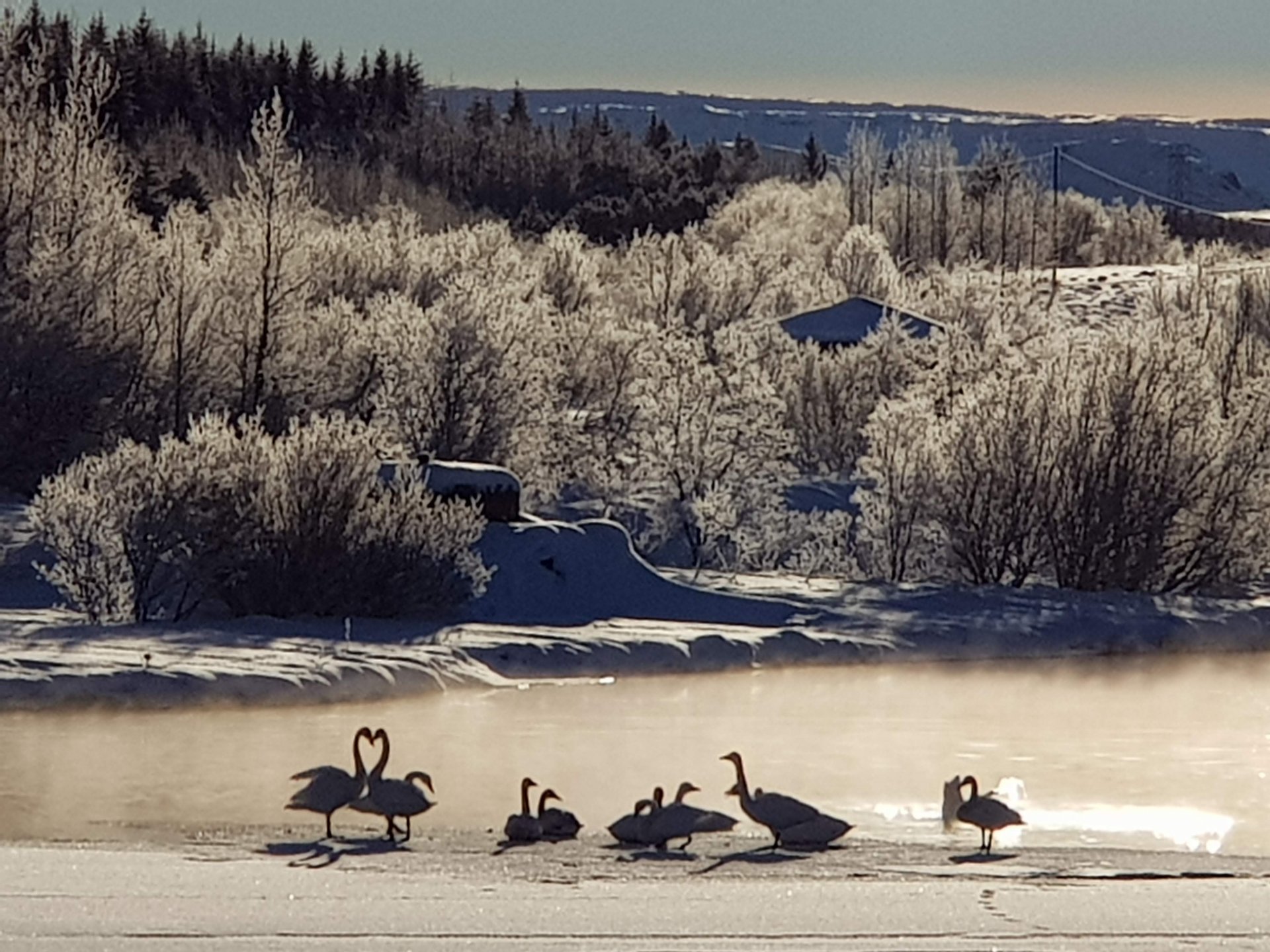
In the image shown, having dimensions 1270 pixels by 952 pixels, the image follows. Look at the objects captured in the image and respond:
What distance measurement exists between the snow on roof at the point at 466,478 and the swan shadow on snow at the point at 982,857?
12741 millimetres

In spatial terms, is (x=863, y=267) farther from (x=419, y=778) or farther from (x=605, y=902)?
(x=605, y=902)

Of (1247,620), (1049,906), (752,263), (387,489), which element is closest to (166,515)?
(387,489)

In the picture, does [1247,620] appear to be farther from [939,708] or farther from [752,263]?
[752,263]

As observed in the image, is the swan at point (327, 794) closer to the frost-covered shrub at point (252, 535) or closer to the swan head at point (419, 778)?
the swan head at point (419, 778)

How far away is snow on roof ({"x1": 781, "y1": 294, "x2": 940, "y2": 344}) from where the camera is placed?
41500 mm

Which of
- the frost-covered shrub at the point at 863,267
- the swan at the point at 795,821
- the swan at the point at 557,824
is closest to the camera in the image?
the swan at the point at 795,821

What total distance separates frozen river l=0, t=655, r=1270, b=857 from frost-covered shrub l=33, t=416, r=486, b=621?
9.89 feet

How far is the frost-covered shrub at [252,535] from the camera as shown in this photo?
22.2 meters

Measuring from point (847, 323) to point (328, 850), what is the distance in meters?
31.3

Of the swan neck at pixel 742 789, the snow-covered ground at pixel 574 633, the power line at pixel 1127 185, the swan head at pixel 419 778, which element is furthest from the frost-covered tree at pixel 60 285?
the power line at pixel 1127 185

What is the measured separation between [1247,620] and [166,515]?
11.9m

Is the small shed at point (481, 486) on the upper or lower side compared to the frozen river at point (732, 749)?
upper

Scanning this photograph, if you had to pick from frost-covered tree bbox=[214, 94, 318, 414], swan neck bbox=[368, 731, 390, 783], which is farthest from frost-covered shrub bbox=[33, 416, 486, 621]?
swan neck bbox=[368, 731, 390, 783]

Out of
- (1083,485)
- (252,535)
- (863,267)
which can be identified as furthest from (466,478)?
(863,267)
